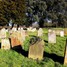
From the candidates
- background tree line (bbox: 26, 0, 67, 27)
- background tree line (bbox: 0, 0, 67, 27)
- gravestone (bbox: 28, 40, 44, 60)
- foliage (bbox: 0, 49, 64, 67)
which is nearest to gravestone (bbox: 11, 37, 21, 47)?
foliage (bbox: 0, 49, 64, 67)

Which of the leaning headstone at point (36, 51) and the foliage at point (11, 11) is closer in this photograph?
the leaning headstone at point (36, 51)

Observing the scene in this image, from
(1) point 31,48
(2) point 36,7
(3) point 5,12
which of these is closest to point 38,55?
(1) point 31,48

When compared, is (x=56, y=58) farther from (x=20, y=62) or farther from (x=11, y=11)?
(x=11, y=11)

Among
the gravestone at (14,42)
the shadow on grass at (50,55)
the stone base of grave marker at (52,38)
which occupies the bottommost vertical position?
the stone base of grave marker at (52,38)

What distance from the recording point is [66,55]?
45.8 feet

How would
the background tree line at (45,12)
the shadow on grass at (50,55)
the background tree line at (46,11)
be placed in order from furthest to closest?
the background tree line at (46,11)
the background tree line at (45,12)
the shadow on grass at (50,55)

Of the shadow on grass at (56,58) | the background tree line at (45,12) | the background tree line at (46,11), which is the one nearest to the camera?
the shadow on grass at (56,58)

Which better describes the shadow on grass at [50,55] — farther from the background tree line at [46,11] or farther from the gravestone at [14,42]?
the background tree line at [46,11]

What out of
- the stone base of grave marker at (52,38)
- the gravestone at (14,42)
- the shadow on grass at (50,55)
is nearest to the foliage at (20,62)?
the shadow on grass at (50,55)

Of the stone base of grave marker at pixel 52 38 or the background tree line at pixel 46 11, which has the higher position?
the stone base of grave marker at pixel 52 38

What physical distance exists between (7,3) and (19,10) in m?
3.39

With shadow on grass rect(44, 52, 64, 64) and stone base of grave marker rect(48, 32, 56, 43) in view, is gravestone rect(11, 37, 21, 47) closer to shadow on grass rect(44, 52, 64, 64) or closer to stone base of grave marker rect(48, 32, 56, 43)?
shadow on grass rect(44, 52, 64, 64)

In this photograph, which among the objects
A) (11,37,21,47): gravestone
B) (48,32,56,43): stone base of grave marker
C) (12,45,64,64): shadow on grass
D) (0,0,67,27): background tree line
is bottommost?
(0,0,67,27): background tree line

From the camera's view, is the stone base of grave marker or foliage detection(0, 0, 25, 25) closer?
the stone base of grave marker
